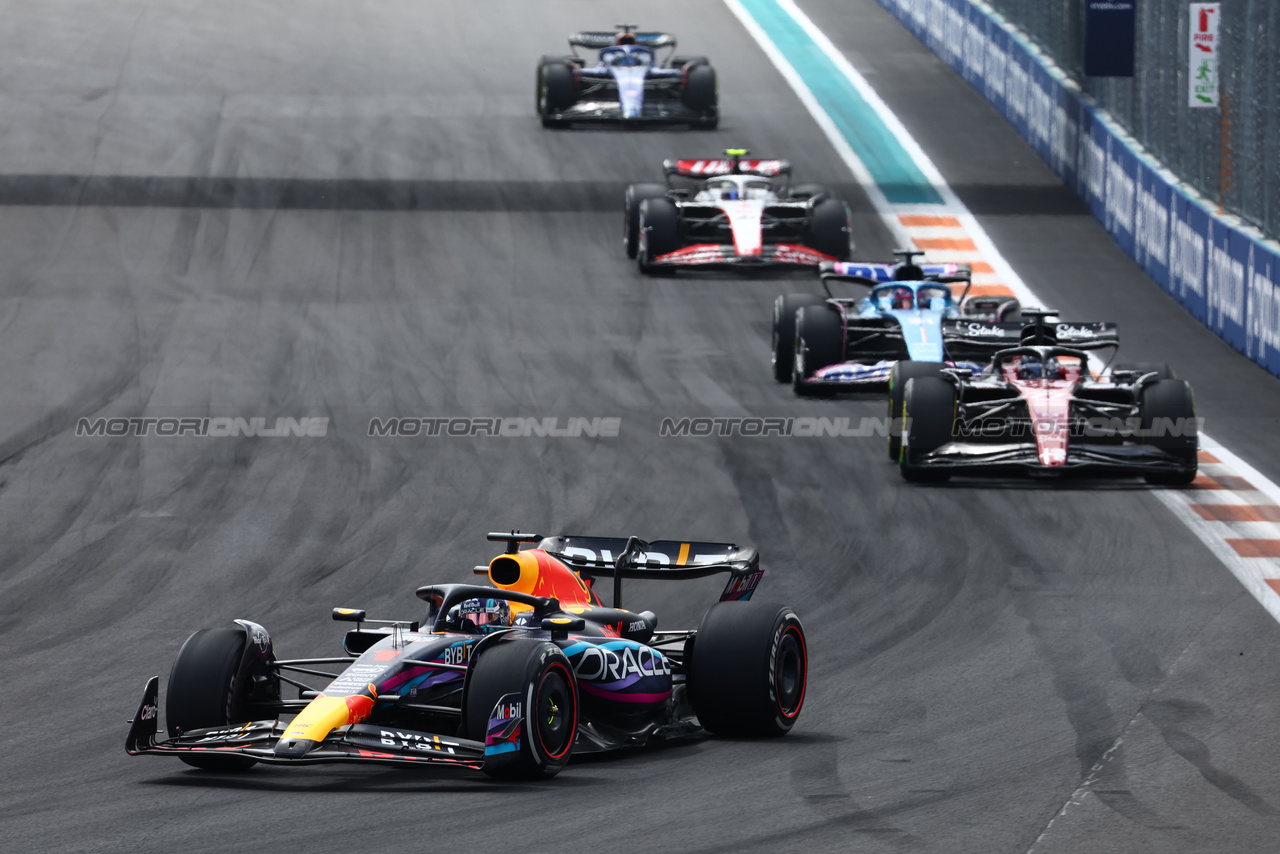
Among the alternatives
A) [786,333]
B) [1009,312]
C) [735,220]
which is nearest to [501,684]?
[786,333]

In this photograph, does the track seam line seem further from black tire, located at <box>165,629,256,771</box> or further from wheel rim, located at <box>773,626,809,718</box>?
black tire, located at <box>165,629,256,771</box>

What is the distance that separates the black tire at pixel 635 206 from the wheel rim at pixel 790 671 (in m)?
16.0

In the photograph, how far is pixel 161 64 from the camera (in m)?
36.3

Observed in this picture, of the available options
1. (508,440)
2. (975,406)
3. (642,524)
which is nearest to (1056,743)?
(642,524)

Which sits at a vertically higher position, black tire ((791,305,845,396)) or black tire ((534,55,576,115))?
black tire ((534,55,576,115))

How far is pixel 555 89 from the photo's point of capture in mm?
32219

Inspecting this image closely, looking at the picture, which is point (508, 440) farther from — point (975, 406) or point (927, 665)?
point (927, 665)

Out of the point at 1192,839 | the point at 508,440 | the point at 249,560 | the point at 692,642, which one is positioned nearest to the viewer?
the point at 1192,839

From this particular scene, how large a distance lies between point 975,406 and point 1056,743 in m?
7.84

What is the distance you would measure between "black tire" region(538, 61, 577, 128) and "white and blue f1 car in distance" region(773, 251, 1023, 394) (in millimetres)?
12009

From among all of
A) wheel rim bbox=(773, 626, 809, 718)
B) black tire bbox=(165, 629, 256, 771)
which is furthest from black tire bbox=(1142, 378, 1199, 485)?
black tire bbox=(165, 629, 256, 771)
